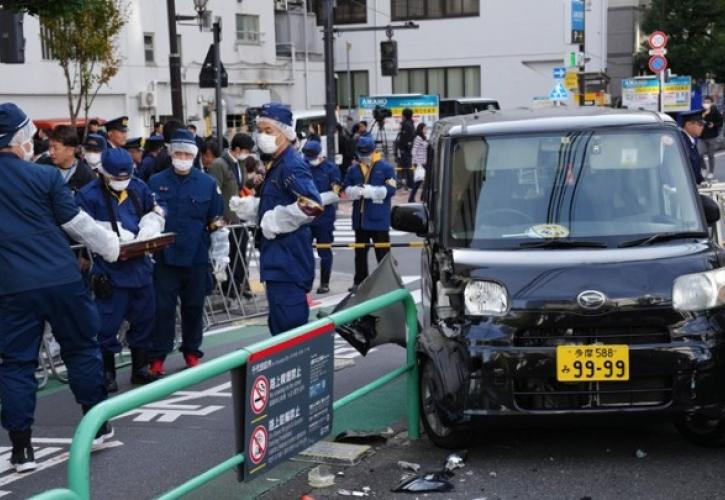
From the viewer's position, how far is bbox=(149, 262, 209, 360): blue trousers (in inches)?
343

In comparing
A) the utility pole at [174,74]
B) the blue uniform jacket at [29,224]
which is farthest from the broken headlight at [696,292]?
the utility pole at [174,74]

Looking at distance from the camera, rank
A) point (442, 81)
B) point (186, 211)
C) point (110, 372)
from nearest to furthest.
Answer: point (110, 372) < point (186, 211) < point (442, 81)

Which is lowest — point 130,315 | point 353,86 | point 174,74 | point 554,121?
point 130,315

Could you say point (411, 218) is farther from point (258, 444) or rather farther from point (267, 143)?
point (258, 444)

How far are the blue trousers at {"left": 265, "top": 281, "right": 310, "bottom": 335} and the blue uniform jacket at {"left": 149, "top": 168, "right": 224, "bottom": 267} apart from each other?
1.71 meters

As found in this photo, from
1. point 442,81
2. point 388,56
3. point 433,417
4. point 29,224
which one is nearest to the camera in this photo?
point 29,224

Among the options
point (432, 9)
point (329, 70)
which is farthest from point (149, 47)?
point (432, 9)

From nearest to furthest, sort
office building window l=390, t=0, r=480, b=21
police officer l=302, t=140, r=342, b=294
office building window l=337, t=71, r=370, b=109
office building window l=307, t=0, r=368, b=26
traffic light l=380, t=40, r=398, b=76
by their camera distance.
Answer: police officer l=302, t=140, r=342, b=294 → traffic light l=380, t=40, r=398, b=76 → office building window l=390, t=0, r=480, b=21 → office building window l=307, t=0, r=368, b=26 → office building window l=337, t=71, r=370, b=109

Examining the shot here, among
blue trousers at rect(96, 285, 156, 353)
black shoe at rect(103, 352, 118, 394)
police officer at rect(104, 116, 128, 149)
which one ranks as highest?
police officer at rect(104, 116, 128, 149)

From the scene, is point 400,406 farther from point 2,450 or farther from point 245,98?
point 245,98

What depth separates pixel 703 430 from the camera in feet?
20.4

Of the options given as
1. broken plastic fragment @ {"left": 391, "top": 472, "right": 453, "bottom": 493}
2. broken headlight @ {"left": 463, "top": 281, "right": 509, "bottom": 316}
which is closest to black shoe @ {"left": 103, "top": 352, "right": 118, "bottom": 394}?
broken plastic fragment @ {"left": 391, "top": 472, "right": 453, "bottom": 493}

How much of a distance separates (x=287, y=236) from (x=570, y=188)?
1.81 meters

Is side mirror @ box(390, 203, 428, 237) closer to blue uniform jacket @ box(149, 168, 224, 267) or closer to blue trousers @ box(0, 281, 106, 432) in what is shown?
blue trousers @ box(0, 281, 106, 432)
